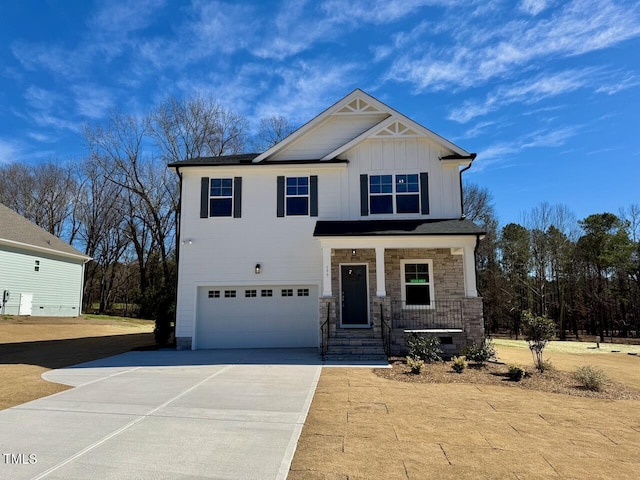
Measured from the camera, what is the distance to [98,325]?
86.1ft

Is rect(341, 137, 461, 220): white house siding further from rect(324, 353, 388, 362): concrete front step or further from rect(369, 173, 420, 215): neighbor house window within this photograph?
rect(324, 353, 388, 362): concrete front step

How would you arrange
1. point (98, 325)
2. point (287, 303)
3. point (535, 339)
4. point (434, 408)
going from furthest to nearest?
1. point (98, 325)
2. point (287, 303)
3. point (535, 339)
4. point (434, 408)

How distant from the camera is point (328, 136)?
51.7 ft

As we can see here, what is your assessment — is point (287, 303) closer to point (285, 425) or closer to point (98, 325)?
point (285, 425)

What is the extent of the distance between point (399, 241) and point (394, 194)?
96.3 inches

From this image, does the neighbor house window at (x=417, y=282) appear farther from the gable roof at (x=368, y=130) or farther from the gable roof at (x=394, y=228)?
the gable roof at (x=368, y=130)

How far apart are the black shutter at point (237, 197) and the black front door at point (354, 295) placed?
4175mm

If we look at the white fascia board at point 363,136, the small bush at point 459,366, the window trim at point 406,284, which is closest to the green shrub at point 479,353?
the small bush at point 459,366

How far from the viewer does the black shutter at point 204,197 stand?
15.1m

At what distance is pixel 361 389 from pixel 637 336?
2739 centimetres

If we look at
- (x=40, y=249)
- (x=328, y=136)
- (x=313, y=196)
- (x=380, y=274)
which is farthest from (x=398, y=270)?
(x=40, y=249)

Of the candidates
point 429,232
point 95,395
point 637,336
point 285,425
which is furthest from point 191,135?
point 637,336

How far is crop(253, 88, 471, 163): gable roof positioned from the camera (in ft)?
48.8

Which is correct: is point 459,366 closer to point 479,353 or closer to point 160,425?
point 479,353
